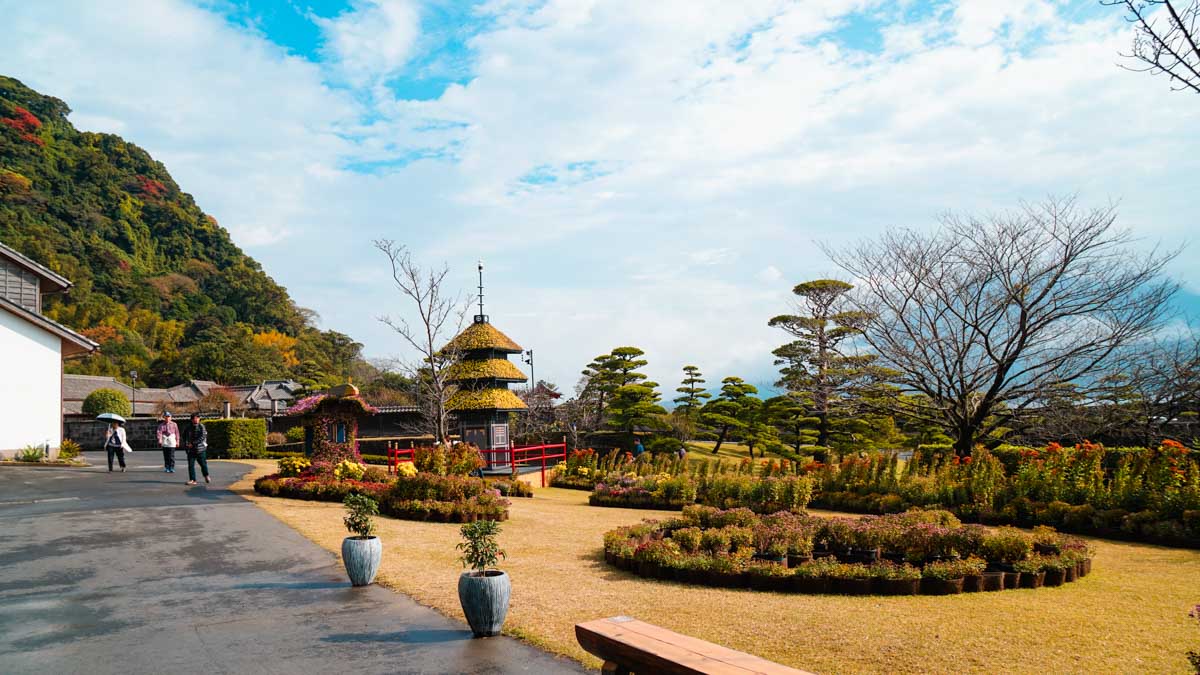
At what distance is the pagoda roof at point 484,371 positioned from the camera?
95.8 ft

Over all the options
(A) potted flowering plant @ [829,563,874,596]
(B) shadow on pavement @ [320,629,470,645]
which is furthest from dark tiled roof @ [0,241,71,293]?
(A) potted flowering plant @ [829,563,874,596]

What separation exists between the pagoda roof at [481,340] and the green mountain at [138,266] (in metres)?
34.0

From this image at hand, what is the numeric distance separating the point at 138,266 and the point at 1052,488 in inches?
3435

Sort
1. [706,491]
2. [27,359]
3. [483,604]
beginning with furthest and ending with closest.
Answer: [27,359], [706,491], [483,604]

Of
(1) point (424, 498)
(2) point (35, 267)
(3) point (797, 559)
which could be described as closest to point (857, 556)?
(3) point (797, 559)

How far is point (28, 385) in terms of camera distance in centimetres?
2427

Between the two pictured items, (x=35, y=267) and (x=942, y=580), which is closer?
(x=942, y=580)

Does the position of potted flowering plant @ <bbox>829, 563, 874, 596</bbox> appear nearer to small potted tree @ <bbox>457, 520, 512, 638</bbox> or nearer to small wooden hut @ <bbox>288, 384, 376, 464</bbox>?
small potted tree @ <bbox>457, 520, 512, 638</bbox>

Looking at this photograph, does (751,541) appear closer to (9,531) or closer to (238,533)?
(238,533)

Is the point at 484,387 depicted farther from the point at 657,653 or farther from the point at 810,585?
the point at 657,653

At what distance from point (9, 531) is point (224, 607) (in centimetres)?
672

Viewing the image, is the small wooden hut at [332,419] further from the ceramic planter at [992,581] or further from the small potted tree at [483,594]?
the ceramic planter at [992,581]

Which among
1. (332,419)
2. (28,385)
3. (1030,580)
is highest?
(28,385)

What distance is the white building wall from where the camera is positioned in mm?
23656
